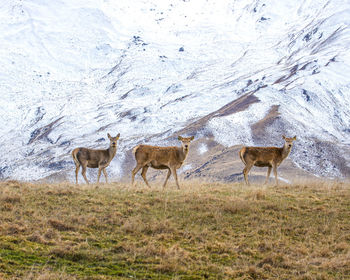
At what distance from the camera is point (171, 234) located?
11.7 meters

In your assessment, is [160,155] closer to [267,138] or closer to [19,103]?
[267,138]

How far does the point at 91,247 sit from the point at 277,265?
421 centimetres

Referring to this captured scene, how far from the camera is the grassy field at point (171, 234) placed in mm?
9648

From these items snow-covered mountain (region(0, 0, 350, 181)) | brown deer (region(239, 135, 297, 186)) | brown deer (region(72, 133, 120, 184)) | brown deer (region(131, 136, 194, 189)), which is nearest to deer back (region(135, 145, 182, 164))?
brown deer (region(131, 136, 194, 189))

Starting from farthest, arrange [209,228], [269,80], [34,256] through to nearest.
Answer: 1. [269,80]
2. [209,228]
3. [34,256]

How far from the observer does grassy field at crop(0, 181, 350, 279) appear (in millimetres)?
9648

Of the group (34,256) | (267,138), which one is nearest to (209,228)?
(34,256)

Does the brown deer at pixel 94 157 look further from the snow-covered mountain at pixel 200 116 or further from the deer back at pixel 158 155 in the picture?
the snow-covered mountain at pixel 200 116

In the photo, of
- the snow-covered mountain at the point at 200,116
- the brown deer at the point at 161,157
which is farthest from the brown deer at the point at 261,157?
the snow-covered mountain at the point at 200,116

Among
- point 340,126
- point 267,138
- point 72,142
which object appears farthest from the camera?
point 72,142

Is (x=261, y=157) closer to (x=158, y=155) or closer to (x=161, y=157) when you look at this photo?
(x=161, y=157)

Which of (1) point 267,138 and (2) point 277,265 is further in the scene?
(1) point 267,138

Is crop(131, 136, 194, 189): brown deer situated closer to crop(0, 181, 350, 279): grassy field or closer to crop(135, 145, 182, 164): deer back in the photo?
crop(135, 145, 182, 164): deer back

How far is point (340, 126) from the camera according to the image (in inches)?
4085
